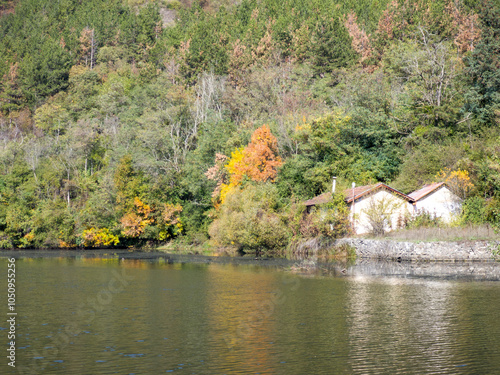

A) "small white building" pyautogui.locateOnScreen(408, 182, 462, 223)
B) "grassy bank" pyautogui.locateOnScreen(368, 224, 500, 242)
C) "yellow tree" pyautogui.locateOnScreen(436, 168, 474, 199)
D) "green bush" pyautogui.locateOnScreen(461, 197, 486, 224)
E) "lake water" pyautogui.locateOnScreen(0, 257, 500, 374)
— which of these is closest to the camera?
"lake water" pyautogui.locateOnScreen(0, 257, 500, 374)

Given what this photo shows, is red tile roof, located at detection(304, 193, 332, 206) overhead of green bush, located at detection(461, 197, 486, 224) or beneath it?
overhead

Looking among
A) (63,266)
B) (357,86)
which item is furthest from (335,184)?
(63,266)

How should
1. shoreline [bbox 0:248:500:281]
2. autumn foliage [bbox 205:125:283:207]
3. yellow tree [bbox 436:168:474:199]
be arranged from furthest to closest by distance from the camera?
autumn foliage [bbox 205:125:283:207] → yellow tree [bbox 436:168:474:199] → shoreline [bbox 0:248:500:281]

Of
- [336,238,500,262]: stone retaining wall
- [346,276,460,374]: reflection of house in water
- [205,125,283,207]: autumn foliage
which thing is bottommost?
[346,276,460,374]: reflection of house in water

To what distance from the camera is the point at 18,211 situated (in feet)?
269

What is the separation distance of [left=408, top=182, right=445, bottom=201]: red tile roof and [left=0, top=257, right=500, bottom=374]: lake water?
57.7ft

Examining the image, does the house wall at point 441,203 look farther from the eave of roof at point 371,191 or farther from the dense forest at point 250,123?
the dense forest at point 250,123

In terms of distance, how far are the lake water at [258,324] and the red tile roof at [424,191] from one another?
17.6 metres

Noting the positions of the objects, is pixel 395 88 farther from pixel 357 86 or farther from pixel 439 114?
pixel 439 114

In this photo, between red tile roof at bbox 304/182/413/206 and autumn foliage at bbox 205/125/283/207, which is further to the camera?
autumn foliage at bbox 205/125/283/207

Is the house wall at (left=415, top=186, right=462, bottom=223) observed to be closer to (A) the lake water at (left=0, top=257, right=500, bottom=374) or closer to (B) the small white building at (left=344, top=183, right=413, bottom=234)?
(B) the small white building at (left=344, top=183, right=413, bottom=234)

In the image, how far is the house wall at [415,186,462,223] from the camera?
187 ft

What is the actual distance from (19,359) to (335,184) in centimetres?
4743

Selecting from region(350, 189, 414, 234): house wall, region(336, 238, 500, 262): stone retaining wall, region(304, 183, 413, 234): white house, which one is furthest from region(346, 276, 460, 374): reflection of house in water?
region(350, 189, 414, 234): house wall
